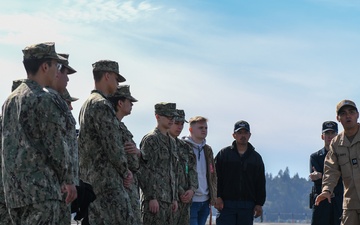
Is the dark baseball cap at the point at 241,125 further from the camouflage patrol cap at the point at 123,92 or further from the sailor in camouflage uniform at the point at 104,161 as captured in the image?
the sailor in camouflage uniform at the point at 104,161

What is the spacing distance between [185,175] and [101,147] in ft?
14.0

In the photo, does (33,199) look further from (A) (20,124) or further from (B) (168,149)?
(B) (168,149)

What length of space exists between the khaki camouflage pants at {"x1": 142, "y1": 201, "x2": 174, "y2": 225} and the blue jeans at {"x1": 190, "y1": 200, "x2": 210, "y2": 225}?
1837 millimetres

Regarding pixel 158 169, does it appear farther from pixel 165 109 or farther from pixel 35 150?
pixel 35 150

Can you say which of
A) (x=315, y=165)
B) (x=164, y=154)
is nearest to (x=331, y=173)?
(x=164, y=154)

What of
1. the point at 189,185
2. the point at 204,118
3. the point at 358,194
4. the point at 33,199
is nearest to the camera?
the point at 33,199

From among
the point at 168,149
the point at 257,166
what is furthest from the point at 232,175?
the point at 168,149

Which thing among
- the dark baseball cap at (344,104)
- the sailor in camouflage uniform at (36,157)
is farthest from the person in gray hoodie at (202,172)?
the sailor in camouflage uniform at (36,157)

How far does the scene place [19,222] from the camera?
7.38 m

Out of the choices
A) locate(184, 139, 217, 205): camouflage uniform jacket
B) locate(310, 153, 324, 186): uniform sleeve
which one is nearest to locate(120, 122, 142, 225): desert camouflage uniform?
locate(184, 139, 217, 205): camouflage uniform jacket

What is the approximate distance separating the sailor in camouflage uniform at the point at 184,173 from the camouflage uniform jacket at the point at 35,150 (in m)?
5.84

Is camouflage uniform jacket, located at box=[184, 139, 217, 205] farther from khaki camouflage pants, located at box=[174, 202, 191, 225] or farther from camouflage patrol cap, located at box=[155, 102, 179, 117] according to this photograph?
camouflage patrol cap, located at box=[155, 102, 179, 117]

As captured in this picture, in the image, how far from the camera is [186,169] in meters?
13.7

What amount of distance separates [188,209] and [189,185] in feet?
1.39
